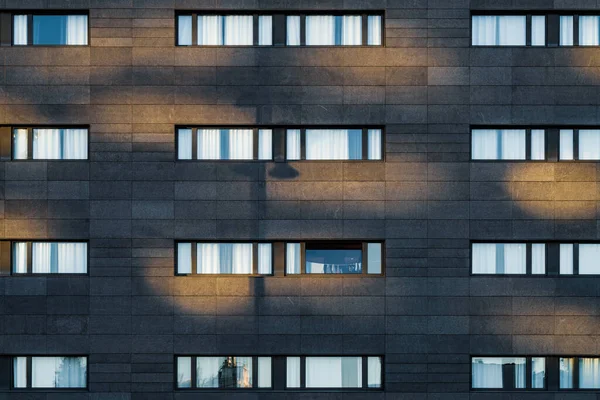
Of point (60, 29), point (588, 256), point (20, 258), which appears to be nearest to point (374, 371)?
point (588, 256)

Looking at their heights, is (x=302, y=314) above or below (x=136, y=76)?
below

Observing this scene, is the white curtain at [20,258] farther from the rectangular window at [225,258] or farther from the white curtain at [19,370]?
the rectangular window at [225,258]

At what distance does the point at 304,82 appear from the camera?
55.8ft

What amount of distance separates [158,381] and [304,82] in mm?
10183

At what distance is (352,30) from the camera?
684 inches

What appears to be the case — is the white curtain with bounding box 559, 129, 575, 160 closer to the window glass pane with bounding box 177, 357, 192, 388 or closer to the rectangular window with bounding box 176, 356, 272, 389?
the rectangular window with bounding box 176, 356, 272, 389

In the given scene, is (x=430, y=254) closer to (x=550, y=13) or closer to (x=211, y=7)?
(x=550, y=13)

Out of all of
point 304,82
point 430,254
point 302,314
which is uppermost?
point 304,82

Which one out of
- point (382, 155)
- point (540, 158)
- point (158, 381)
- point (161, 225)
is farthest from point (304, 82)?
point (158, 381)

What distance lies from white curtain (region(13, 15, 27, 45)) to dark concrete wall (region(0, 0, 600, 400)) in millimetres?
497

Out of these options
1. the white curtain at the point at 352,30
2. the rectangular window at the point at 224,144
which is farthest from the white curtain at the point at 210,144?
the white curtain at the point at 352,30

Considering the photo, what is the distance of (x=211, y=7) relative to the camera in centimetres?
1712

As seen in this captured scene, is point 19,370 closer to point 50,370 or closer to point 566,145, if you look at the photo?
point 50,370

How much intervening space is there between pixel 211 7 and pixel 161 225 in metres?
6.91
